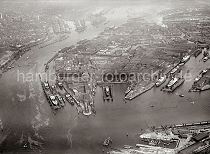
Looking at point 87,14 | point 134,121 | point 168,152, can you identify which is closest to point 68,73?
point 134,121

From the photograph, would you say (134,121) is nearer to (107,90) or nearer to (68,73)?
(107,90)

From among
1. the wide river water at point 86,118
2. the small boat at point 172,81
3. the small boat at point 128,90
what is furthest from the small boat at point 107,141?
the small boat at point 172,81

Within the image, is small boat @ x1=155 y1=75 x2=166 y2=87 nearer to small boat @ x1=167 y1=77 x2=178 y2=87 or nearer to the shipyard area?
the shipyard area

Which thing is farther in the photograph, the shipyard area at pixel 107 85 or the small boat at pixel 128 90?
the small boat at pixel 128 90

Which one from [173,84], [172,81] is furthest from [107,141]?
[172,81]

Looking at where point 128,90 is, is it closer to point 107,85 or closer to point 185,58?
point 107,85

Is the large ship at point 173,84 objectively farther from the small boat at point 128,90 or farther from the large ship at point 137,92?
the small boat at point 128,90
